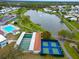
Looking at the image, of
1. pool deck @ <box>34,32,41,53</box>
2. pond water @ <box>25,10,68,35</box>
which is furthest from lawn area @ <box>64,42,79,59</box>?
pond water @ <box>25,10,68,35</box>

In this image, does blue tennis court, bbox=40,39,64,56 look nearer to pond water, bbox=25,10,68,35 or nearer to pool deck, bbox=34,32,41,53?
pool deck, bbox=34,32,41,53

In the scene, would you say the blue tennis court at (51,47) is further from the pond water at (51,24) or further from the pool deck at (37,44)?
the pond water at (51,24)

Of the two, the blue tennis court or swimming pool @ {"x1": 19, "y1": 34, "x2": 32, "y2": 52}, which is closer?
the blue tennis court

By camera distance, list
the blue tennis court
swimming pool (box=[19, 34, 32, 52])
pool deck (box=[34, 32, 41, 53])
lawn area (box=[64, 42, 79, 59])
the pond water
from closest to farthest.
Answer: lawn area (box=[64, 42, 79, 59]), the blue tennis court, pool deck (box=[34, 32, 41, 53]), swimming pool (box=[19, 34, 32, 52]), the pond water

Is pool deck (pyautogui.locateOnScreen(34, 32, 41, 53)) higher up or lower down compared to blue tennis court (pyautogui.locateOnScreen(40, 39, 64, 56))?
higher up

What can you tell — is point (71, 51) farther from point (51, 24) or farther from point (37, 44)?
point (51, 24)

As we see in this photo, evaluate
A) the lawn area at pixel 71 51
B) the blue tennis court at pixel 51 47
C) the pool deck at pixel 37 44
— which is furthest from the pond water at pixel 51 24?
the lawn area at pixel 71 51
